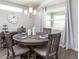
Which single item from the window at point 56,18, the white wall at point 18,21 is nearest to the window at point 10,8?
the white wall at point 18,21

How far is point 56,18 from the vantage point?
180 inches

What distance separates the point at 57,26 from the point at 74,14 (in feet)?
3.95

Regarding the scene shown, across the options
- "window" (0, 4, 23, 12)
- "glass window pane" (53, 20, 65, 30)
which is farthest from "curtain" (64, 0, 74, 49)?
"window" (0, 4, 23, 12)

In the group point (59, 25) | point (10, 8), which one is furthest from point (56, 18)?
point (10, 8)

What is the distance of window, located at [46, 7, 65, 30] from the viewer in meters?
4.17

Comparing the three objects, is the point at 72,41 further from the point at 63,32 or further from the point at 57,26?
the point at 57,26

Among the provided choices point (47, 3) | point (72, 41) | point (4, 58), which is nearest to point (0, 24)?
point (4, 58)

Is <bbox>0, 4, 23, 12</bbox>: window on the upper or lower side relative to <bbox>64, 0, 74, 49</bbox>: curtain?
upper

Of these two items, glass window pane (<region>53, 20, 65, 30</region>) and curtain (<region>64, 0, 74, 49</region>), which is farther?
glass window pane (<region>53, 20, 65, 30</region>)

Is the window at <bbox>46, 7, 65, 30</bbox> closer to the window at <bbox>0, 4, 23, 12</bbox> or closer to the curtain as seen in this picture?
the curtain

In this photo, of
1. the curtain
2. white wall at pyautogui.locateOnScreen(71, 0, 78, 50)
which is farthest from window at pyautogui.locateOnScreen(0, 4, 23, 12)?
white wall at pyautogui.locateOnScreen(71, 0, 78, 50)

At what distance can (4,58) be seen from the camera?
8.91 feet

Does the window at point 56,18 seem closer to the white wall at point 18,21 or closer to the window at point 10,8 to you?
the white wall at point 18,21

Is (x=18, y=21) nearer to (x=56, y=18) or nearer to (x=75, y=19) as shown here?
(x=56, y=18)
